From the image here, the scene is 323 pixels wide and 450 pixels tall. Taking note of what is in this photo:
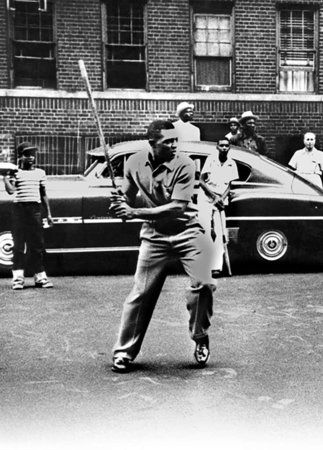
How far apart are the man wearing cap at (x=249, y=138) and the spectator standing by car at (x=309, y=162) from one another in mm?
603

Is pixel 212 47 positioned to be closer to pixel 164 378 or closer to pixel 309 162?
pixel 309 162

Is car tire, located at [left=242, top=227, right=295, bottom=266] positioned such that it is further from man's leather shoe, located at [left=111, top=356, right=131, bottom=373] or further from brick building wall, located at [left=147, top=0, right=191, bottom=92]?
brick building wall, located at [left=147, top=0, right=191, bottom=92]

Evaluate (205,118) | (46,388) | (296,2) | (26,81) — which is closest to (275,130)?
(205,118)

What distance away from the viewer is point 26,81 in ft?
54.6

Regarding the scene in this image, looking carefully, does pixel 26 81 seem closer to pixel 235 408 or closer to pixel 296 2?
pixel 296 2

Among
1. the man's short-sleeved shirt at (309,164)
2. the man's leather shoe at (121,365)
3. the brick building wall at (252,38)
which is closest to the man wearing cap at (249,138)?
the man's short-sleeved shirt at (309,164)

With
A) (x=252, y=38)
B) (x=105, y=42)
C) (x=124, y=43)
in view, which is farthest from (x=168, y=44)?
(x=252, y=38)

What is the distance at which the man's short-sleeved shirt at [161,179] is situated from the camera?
5535 millimetres

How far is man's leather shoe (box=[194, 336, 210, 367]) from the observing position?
5727 millimetres

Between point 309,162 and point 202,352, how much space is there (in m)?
7.07

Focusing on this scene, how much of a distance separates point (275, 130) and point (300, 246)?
24.5ft

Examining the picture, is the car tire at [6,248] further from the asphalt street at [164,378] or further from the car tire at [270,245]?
the car tire at [270,245]

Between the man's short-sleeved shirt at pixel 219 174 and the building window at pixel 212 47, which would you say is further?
the building window at pixel 212 47

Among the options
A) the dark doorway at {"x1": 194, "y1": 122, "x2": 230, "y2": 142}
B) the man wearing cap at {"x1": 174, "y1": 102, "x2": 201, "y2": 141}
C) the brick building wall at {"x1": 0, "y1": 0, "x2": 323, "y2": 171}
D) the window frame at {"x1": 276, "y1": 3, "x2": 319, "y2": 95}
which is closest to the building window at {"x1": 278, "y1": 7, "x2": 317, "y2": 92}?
the window frame at {"x1": 276, "y1": 3, "x2": 319, "y2": 95}
